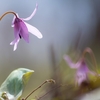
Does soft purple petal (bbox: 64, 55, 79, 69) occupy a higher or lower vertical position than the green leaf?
lower

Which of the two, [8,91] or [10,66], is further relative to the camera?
[10,66]

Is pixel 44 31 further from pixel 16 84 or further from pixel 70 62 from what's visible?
pixel 16 84

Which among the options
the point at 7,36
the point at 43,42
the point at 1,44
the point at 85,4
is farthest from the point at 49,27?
the point at 85,4

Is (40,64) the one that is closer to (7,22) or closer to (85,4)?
(7,22)

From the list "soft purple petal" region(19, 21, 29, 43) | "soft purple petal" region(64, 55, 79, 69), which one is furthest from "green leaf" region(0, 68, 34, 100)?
"soft purple petal" region(64, 55, 79, 69)

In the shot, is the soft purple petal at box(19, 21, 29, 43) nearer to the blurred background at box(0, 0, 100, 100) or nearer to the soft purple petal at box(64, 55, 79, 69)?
the soft purple petal at box(64, 55, 79, 69)

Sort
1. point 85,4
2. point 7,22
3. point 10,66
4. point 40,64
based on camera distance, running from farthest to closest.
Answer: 1. point 85,4
2. point 7,22
3. point 40,64
4. point 10,66

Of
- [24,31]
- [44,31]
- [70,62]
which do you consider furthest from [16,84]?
[44,31]

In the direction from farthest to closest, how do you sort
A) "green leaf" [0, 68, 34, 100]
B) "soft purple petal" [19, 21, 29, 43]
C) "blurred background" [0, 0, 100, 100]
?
"blurred background" [0, 0, 100, 100] → "soft purple petal" [19, 21, 29, 43] → "green leaf" [0, 68, 34, 100]
